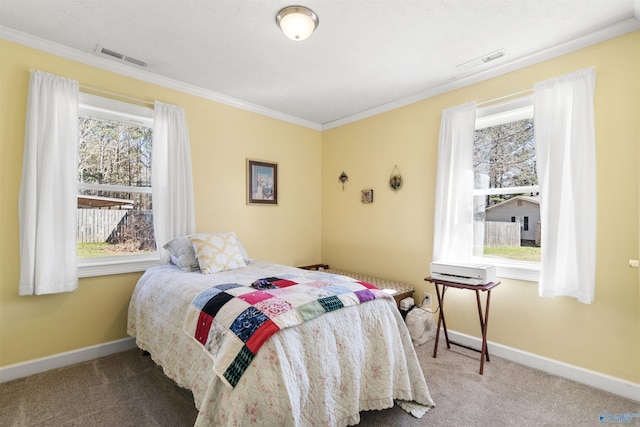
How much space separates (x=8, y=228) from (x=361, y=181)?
3.36m

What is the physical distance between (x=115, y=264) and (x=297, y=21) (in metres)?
2.51

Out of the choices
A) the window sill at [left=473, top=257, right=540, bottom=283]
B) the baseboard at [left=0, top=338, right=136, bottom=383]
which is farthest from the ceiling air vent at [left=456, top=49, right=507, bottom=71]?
the baseboard at [left=0, top=338, right=136, bottom=383]

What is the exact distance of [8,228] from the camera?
227 centimetres

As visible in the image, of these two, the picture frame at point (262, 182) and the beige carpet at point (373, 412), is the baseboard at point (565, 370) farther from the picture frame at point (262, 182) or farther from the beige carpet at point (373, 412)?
the picture frame at point (262, 182)

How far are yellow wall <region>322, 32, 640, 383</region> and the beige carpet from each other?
0.33 m

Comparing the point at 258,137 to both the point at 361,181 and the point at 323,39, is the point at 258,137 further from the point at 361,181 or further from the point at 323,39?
the point at 323,39

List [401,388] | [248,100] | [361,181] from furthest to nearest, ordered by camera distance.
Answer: [361,181], [248,100], [401,388]

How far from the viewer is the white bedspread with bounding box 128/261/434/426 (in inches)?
52.6

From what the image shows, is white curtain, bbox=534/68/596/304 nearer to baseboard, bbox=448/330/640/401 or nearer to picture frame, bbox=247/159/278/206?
baseboard, bbox=448/330/640/401

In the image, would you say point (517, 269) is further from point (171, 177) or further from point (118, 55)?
point (118, 55)

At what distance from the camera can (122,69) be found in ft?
9.00

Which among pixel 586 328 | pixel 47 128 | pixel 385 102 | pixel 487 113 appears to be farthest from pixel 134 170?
pixel 586 328

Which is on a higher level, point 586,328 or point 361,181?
point 361,181

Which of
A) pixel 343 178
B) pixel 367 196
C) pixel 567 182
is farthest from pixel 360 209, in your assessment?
pixel 567 182
